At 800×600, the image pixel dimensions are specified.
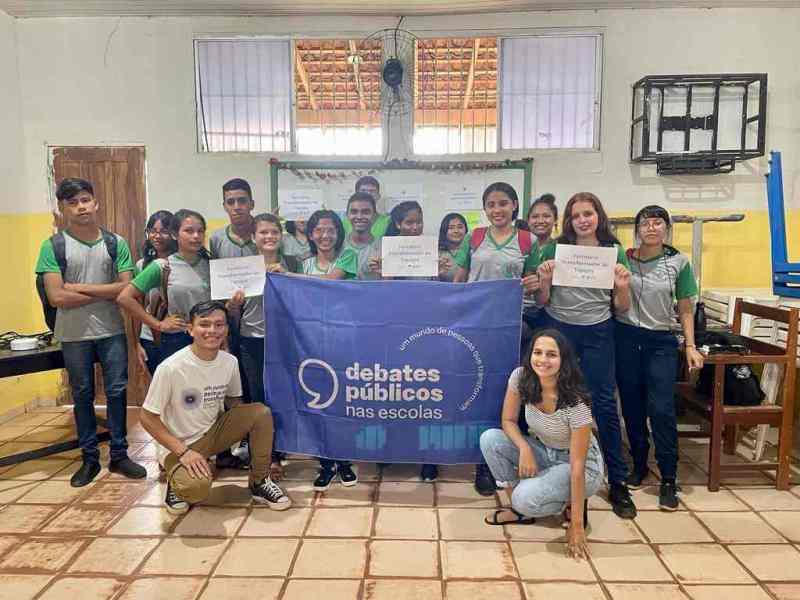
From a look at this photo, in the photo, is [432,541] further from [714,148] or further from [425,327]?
[714,148]

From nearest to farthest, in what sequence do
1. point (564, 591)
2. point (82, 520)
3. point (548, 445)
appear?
point (564, 591), point (548, 445), point (82, 520)

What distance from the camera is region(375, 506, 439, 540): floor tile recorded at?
7.40ft

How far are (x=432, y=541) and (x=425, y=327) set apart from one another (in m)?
0.91

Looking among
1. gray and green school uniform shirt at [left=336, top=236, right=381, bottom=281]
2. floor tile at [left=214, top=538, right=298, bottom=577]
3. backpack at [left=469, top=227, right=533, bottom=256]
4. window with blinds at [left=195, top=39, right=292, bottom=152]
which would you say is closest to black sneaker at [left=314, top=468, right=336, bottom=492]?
floor tile at [left=214, top=538, right=298, bottom=577]

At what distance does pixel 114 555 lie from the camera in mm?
2127

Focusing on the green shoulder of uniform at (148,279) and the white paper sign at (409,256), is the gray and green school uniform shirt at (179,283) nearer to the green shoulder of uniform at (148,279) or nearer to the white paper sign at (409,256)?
the green shoulder of uniform at (148,279)

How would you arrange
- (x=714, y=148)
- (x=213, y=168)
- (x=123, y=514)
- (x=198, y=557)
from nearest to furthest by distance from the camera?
1. (x=198, y=557)
2. (x=123, y=514)
3. (x=714, y=148)
4. (x=213, y=168)

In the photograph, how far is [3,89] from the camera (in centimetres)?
385

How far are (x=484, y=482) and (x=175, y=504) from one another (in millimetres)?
1434

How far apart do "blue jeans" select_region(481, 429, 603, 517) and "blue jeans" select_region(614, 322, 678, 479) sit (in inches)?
18.4

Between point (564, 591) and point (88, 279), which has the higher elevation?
point (88, 279)

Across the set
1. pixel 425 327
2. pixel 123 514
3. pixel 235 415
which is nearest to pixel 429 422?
pixel 425 327

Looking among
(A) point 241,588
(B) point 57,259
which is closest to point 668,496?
(A) point 241,588

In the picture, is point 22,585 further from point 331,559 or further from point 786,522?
point 786,522
